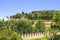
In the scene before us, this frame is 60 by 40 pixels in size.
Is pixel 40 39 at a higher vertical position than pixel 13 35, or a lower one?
lower

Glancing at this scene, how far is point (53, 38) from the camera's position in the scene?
4519 centimetres

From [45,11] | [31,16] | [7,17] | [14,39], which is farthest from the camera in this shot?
[45,11]

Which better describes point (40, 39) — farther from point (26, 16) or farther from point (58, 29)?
point (26, 16)

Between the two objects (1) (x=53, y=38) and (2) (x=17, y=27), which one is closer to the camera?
(1) (x=53, y=38)

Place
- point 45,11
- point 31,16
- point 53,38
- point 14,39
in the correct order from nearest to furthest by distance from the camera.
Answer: point 14,39 → point 53,38 → point 31,16 → point 45,11

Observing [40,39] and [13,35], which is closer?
[13,35]

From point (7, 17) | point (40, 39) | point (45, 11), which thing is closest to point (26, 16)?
point (45, 11)

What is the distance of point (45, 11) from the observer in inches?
3991

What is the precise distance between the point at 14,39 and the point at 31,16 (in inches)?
2594

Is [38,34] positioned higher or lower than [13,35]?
lower

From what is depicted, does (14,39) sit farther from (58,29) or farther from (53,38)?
(58,29)

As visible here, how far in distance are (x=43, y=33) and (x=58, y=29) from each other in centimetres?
300

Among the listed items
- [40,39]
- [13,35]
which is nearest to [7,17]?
[40,39]

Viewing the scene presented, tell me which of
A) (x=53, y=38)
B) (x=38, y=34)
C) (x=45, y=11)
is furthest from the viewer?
(x=45, y=11)
